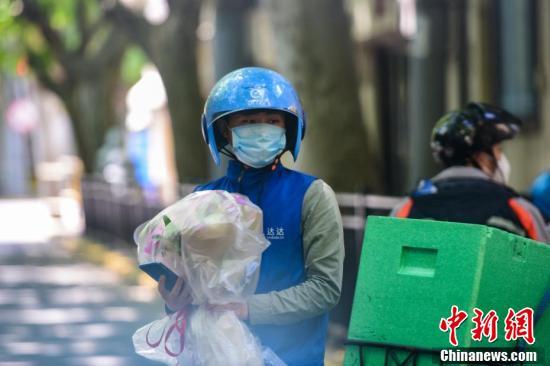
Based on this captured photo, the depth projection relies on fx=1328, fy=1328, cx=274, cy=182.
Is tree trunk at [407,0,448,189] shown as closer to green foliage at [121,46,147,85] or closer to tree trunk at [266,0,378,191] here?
tree trunk at [266,0,378,191]

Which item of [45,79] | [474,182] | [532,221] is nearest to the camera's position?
[532,221]

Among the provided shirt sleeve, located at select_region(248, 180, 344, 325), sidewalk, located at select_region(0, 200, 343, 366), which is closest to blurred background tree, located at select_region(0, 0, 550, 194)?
sidewalk, located at select_region(0, 200, 343, 366)

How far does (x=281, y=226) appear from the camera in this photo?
4094mm

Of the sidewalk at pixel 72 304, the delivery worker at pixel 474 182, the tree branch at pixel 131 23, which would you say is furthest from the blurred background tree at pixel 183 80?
the delivery worker at pixel 474 182

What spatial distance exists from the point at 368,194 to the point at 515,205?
4.99 metres

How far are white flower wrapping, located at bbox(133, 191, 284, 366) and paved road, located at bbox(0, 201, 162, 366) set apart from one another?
600 centimetres

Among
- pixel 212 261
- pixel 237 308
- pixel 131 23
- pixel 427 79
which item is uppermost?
pixel 212 261

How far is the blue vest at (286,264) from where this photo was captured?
4094 millimetres

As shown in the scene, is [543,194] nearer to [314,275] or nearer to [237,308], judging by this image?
[314,275]

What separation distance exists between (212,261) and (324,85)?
27.6ft

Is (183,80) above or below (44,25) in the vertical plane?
above

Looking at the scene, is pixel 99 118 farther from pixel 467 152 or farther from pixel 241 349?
pixel 241 349

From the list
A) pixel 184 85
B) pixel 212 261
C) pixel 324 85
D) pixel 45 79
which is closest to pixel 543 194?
pixel 212 261

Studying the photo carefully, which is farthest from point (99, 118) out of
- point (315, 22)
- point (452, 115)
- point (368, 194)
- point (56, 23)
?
point (452, 115)
